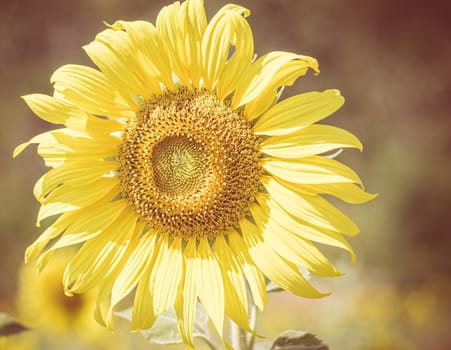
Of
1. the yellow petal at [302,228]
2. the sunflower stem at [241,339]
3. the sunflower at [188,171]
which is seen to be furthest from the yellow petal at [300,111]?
the sunflower stem at [241,339]

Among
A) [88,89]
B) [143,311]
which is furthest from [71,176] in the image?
[143,311]

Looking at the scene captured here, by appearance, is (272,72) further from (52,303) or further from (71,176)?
(52,303)

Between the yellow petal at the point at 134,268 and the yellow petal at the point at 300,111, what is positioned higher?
the yellow petal at the point at 300,111

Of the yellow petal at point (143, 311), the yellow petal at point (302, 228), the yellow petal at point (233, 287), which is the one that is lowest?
the yellow petal at point (143, 311)

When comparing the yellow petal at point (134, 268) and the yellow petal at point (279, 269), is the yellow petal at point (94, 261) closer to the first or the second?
the yellow petal at point (134, 268)

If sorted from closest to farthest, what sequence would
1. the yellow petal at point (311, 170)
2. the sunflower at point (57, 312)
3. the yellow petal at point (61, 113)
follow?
the yellow petal at point (311, 170) → the yellow petal at point (61, 113) → the sunflower at point (57, 312)

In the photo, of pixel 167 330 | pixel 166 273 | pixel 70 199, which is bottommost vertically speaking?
pixel 167 330

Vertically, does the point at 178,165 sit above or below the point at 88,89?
below

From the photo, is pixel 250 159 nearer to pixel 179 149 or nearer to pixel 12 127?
pixel 179 149

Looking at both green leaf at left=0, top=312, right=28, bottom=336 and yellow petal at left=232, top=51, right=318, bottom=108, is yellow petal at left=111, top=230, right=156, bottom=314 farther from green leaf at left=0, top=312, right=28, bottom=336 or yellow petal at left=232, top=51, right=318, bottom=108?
yellow petal at left=232, top=51, right=318, bottom=108
